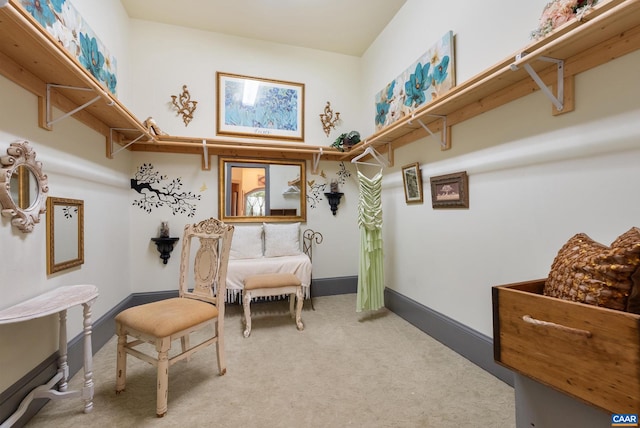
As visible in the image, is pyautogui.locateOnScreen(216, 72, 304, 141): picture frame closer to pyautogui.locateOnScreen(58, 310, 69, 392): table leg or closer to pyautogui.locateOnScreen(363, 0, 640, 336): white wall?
pyautogui.locateOnScreen(363, 0, 640, 336): white wall

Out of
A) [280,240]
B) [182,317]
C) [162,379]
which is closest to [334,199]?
[280,240]

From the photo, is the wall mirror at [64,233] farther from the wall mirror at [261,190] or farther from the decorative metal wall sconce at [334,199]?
the decorative metal wall sconce at [334,199]

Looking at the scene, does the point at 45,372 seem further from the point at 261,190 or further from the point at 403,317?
the point at 403,317

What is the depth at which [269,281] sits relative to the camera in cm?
270

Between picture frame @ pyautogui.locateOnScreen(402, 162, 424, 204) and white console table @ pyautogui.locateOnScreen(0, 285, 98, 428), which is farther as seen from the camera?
picture frame @ pyautogui.locateOnScreen(402, 162, 424, 204)

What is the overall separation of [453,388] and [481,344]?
0.43 metres

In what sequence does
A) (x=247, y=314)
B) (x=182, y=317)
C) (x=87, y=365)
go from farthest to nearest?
1. (x=247, y=314)
2. (x=182, y=317)
3. (x=87, y=365)

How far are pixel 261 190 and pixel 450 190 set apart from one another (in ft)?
7.61

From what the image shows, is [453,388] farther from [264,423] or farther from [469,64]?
[469,64]

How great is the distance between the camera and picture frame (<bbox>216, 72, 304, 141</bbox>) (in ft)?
11.4

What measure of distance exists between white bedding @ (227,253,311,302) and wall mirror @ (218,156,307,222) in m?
0.65

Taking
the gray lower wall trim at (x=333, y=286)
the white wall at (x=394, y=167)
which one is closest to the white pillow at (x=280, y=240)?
the white wall at (x=394, y=167)

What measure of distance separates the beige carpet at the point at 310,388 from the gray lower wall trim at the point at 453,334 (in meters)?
0.06

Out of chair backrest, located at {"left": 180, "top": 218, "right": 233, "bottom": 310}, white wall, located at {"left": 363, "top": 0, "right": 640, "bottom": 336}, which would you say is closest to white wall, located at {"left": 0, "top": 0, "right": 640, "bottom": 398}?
white wall, located at {"left": 363, "top": 0, "right": 640, "bottom": 336}
